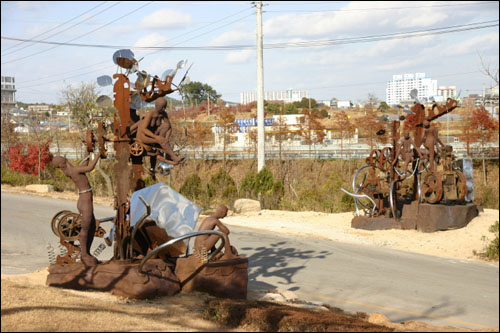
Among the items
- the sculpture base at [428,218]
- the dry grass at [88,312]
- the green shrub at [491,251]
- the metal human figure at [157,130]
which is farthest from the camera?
the sculpture base at [428,218]

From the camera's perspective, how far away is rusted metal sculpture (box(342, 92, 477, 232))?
18.4 metres

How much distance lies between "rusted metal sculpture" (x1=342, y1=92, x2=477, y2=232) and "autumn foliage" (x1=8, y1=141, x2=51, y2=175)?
16.9 m

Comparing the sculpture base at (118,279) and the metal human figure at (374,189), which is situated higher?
the metal human figure at (374,189)

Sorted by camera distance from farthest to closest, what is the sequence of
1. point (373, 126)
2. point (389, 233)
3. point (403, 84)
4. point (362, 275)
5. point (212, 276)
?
point (373, 126) → point (403, 84) → point (389, 233) → point (362, 275) → point (212, 276)

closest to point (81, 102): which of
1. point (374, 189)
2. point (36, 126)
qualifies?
point (36, 126)

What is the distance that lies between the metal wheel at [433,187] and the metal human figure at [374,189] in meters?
1.40

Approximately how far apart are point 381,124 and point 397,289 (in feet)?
96.2

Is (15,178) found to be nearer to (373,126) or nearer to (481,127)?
(373,126)

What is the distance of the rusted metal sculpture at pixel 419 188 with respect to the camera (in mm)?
18422

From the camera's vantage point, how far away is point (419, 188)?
18562 mm

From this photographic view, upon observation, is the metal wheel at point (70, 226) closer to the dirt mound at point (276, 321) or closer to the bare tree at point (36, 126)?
the dirt mound at point (276, 321)

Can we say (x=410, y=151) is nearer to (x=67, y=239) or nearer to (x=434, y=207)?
(x=434, y=207)

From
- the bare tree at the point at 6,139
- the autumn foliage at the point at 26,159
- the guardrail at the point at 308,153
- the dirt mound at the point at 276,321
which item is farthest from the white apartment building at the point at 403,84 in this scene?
the dirt mound at the point at 276,321

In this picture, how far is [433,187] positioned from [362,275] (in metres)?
6.55
